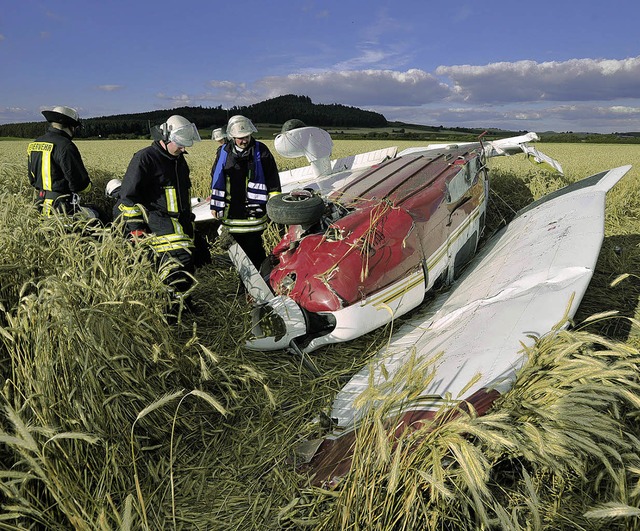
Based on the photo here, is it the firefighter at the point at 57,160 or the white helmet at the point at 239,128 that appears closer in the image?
the white helmet at the point at 239,128

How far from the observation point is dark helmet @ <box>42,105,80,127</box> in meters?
4.93

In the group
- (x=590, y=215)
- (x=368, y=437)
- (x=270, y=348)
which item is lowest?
(x=270, y=348)

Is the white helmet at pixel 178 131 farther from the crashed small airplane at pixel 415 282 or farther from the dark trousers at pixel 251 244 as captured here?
the dark trousers at pixel 251 244

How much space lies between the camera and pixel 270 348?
3291mm

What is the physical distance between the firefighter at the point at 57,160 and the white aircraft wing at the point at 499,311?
4363mm

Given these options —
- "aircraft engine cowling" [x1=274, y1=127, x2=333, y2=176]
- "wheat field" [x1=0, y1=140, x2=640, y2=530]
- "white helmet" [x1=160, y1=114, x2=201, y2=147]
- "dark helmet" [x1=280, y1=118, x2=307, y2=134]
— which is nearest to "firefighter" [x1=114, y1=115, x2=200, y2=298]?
"white helmet" [x1=160, y1=114, x2=201, y2=147]

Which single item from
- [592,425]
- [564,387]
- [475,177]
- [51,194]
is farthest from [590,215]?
[51,194]

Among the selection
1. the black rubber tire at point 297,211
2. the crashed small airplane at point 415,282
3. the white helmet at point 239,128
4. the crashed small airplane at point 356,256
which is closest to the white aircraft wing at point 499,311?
the crashed small airplane at point 415,282

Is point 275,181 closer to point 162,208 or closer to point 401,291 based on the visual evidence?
point 162,208

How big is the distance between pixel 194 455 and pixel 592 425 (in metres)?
2.06

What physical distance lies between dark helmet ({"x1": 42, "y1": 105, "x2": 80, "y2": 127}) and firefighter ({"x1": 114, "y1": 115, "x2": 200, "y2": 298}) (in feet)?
5.98

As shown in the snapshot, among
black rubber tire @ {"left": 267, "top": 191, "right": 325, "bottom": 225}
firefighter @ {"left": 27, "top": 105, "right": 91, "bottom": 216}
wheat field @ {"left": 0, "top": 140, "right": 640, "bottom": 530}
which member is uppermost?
firefighter @ {"left": 27, "top": 105, "right": 91, "bottom": 216}

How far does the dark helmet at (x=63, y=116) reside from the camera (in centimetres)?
493

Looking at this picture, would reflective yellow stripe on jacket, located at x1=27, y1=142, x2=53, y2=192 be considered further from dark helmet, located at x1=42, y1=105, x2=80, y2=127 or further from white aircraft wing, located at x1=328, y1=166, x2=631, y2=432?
white aircraft wing, located at x1=328, y1=166, x2=631, y2=432
